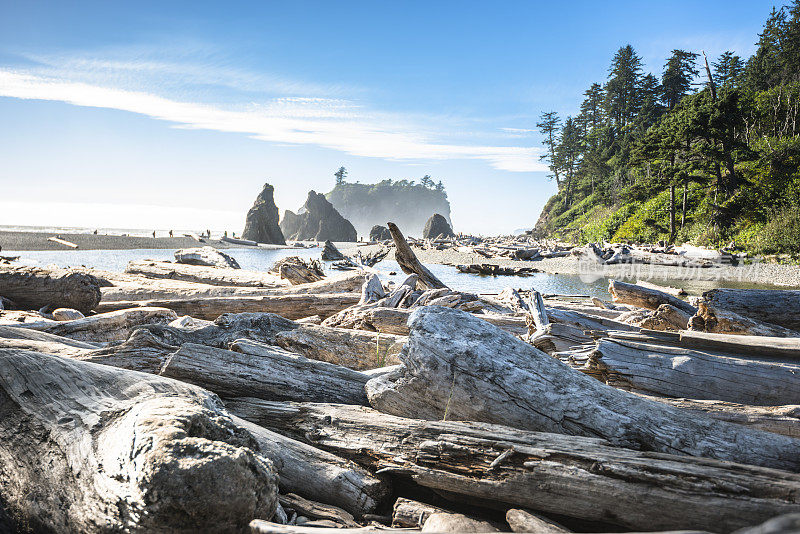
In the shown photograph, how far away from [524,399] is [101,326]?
19.5 ft

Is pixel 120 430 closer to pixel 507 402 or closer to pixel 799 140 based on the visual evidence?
pixel 507 402

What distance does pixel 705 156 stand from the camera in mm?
28594

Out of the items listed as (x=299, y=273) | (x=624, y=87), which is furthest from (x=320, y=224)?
(x=299, y=273)

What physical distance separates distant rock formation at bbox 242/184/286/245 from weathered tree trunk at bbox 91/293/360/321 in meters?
86.9

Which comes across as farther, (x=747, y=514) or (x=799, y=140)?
(x=799, y=140)

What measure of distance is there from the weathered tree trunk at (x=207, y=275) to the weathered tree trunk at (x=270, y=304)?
8.27 ft

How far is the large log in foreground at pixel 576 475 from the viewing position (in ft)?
5.82

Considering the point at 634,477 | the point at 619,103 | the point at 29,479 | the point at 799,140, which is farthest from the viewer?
the point at 619,103

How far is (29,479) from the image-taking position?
2.16 meters

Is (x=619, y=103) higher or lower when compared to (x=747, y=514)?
higher

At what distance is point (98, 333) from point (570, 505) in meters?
6.32

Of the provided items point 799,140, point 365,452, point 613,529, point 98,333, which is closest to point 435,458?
point 365,452

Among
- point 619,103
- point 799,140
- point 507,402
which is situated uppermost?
point 619,103

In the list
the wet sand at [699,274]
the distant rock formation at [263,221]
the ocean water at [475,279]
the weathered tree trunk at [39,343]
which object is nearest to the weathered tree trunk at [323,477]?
the weathered tree trunk at [39,343]
